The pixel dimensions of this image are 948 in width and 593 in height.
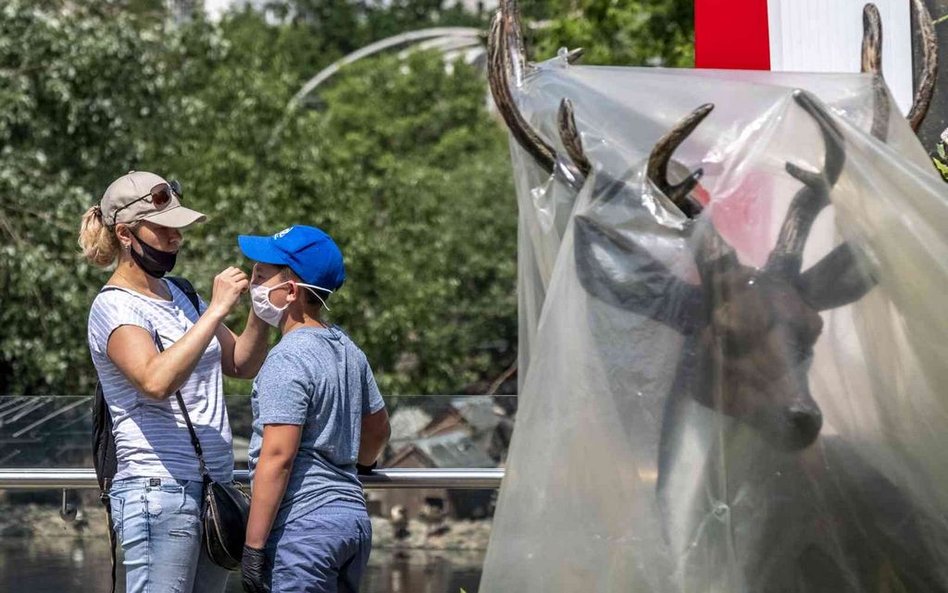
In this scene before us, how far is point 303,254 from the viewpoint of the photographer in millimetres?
3709

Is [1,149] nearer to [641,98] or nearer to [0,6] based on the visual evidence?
[0,6]

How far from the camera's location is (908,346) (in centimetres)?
315

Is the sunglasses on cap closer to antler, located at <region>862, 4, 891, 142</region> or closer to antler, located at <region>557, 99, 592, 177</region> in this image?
antler, located at <region>557, 99, 592, 177</region>

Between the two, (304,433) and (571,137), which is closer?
(571,137)

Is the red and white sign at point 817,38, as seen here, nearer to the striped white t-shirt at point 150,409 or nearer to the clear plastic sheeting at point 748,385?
the clear plastic sheeting at point 748,385

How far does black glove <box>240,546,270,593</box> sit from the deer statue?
1.09m

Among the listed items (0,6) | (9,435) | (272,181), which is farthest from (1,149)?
(9,435)

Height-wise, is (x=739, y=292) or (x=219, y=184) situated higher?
(x=739, y=292)

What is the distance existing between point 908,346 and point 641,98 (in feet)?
2.83

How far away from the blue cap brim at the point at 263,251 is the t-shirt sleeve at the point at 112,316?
32 cm

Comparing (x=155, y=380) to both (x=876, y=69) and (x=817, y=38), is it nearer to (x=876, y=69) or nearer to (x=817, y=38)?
(x=876, y=69)

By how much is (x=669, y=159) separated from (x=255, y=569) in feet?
4.87

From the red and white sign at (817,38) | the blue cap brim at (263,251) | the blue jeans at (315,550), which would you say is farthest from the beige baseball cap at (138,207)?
the red and white sign at (817,38)

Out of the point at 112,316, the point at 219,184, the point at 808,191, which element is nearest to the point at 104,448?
the point at 112,316
